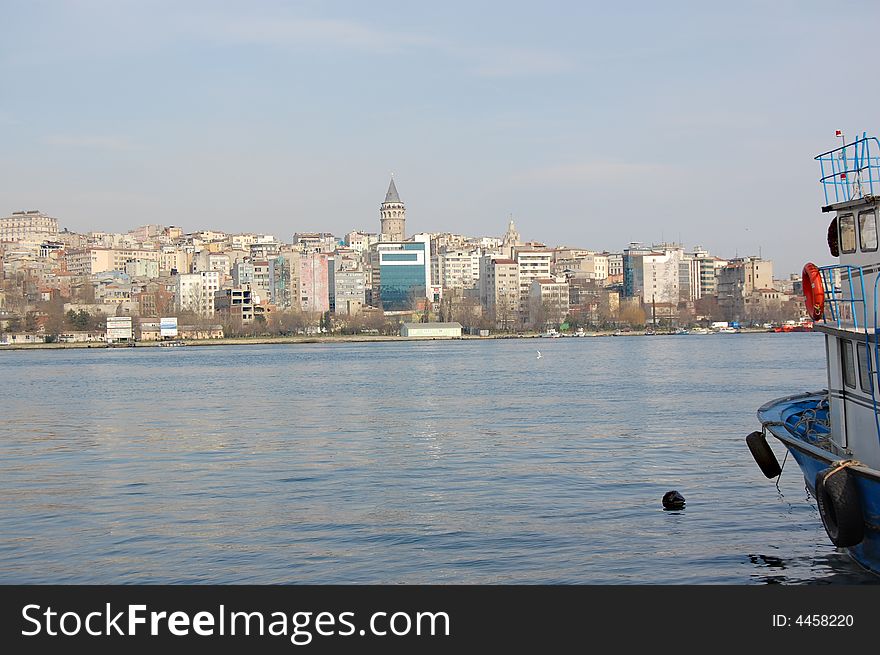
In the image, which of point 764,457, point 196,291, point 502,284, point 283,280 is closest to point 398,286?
point 502,284

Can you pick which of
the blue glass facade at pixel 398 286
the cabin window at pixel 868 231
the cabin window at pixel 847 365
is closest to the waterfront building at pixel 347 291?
the blue glass facade at pixel 398 286

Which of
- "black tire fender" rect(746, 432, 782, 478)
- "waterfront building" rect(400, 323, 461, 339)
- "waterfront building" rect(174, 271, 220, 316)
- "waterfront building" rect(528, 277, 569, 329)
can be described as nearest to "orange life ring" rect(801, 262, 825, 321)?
"black tire fender" rect(746, 432, 782, 478)

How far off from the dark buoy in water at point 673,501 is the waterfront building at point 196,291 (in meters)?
164

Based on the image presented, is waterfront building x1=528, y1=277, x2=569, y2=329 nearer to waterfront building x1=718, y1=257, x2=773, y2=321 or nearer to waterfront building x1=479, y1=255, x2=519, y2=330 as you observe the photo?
waterfront building x1=479, y1=255, x2=519, y2=330

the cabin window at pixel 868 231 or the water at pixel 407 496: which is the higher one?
the cabin window at pixel 868 231

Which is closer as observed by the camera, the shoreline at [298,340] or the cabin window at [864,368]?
the cabin window at [864,368]

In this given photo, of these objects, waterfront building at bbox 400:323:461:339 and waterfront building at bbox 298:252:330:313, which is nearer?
waterfront building at bbox 400:323:461:339

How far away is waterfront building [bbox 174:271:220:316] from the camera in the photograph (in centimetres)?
17750

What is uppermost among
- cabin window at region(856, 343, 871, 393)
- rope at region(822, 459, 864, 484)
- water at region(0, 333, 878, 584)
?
cabin window at region(856, 343, 871, 393)

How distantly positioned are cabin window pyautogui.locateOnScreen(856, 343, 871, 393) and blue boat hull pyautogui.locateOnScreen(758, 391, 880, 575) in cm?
89

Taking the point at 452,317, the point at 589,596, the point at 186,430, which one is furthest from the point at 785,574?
the point at 452,317

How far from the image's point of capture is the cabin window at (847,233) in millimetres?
12570

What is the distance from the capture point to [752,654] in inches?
372

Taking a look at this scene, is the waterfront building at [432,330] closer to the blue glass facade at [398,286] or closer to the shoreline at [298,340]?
the shoreline at [298,340]
